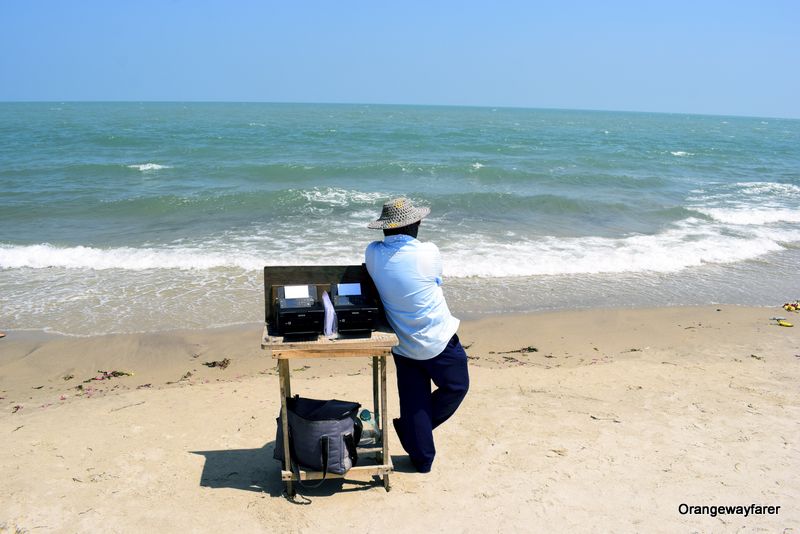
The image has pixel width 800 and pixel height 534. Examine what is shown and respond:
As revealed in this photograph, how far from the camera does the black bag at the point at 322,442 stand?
3.72m

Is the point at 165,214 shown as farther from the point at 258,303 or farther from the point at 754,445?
the point at 754,445

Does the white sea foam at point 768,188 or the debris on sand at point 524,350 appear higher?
the white sea foam at point 768,188

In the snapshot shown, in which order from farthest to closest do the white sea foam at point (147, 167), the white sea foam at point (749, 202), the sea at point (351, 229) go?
the white sea foam at point (147, 167) < the white sea foam at point (749, 202) < the sea at point (351, 229)

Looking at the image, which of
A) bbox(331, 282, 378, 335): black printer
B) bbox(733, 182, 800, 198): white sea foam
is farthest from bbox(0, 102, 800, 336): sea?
bbox(331, 282, 378, 335): black printer

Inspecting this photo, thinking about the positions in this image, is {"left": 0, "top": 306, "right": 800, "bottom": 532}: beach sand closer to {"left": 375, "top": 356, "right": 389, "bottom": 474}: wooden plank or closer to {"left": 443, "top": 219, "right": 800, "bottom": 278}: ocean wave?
{"left": 375, "top": 356, "right": 389, "bottom": 474}: wooden plank

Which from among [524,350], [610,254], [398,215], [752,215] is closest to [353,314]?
[398,215]

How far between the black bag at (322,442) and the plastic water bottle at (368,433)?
0.35 m

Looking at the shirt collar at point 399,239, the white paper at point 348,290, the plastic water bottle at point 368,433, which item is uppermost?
the shirt collar at point 399,239

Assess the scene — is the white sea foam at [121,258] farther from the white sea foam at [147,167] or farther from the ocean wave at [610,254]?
the white sea foam at [147,167]

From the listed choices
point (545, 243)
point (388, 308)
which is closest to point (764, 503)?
point (388, 308)

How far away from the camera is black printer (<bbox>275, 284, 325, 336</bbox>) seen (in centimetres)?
343

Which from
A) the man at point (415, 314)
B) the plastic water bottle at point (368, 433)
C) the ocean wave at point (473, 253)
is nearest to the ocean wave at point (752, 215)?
the ocean wave at point (473, 253)

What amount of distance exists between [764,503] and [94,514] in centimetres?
388

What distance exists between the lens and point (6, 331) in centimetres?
751
